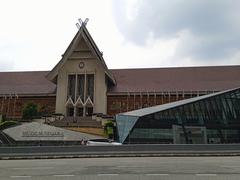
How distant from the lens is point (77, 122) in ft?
155

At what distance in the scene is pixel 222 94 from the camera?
3394 cm

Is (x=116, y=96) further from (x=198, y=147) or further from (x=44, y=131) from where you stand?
(x=198, y=147)

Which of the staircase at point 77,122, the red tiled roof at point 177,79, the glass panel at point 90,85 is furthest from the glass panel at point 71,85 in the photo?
the red tiled roof at point 177,79

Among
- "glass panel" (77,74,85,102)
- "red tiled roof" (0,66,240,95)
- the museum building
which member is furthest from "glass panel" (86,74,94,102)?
"red tiled roof" (0,66,240,95)

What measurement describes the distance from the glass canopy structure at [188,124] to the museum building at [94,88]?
18899mm

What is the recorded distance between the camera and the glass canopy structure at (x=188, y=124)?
104 ft

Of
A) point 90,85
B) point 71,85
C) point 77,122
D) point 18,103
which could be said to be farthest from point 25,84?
point 77,122

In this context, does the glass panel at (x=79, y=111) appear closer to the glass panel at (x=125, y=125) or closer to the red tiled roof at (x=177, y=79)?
the red tiled roof at (x=177, y=79)

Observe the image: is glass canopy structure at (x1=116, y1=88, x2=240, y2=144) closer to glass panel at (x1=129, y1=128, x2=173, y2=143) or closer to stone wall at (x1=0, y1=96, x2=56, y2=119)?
glass panel at (x1=129, y1=128, x2=173, y2=143)

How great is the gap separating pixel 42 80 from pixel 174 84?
22597 mm

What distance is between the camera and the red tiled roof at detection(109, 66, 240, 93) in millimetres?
54062

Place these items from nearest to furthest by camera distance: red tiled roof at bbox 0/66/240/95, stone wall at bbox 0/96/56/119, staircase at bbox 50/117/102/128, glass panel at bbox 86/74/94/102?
1. staircase at bbox 50/117/102/128
2. red tiled roof at bbox 0/66/240/95
3. glass panel at bbox 86/74/94/102
4. stone wall at bbox 0/96/56/119

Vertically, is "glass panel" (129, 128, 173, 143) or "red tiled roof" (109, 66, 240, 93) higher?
"red tiled roof" (109, 66, 240, 93)

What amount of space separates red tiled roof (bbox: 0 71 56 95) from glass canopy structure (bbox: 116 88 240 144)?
27.0m
